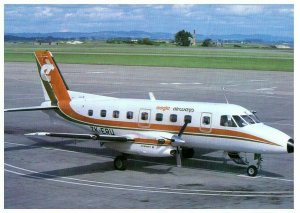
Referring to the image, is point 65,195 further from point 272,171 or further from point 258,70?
point 258,70

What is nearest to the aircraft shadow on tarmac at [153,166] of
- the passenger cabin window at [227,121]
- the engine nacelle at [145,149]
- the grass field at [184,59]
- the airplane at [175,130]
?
the airplane at [175,130]

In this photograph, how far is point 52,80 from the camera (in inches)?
1081

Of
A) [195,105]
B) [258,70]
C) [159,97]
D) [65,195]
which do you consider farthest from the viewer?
[258,70]

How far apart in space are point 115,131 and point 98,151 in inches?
126

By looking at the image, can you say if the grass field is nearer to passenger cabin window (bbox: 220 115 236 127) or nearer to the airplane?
the airplane

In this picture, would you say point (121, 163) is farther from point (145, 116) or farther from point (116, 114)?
point (116, 114)

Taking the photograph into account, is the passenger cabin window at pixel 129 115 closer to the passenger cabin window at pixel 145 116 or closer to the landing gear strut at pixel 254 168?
the passenger cabin window at pixel 145 116

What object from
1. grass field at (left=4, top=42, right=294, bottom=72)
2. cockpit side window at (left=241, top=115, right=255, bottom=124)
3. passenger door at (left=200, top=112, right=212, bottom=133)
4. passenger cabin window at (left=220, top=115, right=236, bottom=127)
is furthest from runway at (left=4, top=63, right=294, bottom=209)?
grass field at (left=4, top=42, right=294, bottom=72)

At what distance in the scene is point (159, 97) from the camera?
49.3 meters

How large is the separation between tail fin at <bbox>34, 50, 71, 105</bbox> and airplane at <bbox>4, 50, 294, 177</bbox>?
175 cm

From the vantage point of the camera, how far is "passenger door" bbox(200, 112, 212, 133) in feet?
73.0

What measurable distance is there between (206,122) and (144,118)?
2974mm

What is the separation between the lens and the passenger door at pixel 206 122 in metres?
22.3
